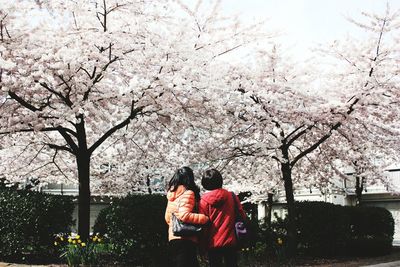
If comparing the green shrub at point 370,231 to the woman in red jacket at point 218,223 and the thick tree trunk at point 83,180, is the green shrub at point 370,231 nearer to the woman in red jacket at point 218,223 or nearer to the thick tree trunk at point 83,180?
the thick tree trunk at point 83,180

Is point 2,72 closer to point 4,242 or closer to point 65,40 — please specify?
point 65,40

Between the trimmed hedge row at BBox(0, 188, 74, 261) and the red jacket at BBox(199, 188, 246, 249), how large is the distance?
5249 mm

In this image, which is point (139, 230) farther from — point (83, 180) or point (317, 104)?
point (317, 104)

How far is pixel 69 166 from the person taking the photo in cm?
1619

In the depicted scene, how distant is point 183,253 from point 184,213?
1.43ft

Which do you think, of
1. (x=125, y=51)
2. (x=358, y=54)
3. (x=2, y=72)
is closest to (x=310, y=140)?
(x=358, y=54)

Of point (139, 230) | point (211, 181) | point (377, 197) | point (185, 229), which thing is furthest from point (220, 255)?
point (377, 197)

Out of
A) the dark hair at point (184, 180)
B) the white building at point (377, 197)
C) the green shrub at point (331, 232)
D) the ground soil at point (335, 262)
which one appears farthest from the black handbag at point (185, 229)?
the white building at point (377, 197)

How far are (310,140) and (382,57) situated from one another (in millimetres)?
3133

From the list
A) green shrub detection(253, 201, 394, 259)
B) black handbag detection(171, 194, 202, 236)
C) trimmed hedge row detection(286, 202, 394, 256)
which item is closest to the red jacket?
black handbag detection(171, 194, 202, 236)

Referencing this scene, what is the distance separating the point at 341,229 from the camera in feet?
41.9

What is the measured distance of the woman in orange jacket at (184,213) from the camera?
15.3 feet

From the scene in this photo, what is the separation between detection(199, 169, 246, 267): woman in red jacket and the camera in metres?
4.93

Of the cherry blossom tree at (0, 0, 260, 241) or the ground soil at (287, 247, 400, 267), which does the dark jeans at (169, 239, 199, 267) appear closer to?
the cherry blossom tree at (0, 0, 260, 241)
